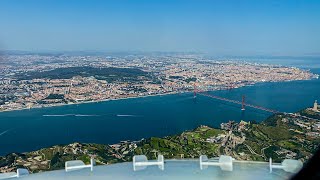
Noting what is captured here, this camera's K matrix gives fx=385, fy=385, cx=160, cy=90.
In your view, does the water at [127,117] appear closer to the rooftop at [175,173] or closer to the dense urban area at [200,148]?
the dense urban area at [200,148]

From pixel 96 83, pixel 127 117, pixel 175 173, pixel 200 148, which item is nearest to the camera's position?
pixel 175 173

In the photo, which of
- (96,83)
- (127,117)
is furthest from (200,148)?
(96,83)

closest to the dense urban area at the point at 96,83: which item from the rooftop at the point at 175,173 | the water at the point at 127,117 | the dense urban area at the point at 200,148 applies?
the water at the point at 127,117

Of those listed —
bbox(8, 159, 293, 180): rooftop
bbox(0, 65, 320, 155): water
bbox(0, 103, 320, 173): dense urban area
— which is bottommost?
bbox(0, 65, 320, 155): water

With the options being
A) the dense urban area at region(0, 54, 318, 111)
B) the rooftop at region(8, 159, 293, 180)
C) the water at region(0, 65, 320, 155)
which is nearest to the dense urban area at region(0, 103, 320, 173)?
the water at region(0, 65, 320, 155)

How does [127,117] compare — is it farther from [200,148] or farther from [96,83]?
[96,83]

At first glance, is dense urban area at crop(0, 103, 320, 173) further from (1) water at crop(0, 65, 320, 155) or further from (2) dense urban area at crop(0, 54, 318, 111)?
(2) dense urban area at crop(0, 54, 318, 111)
